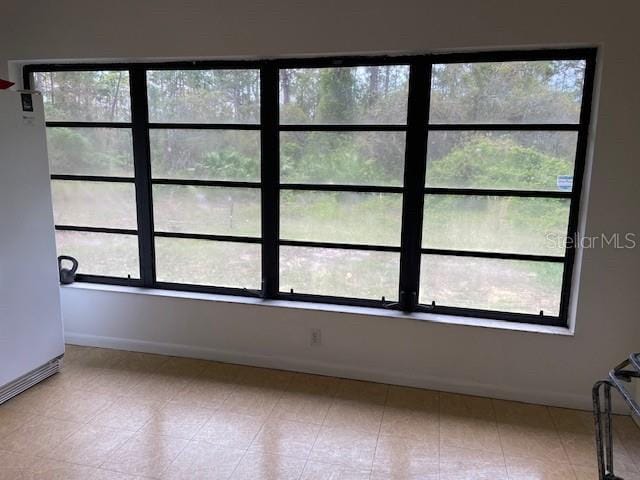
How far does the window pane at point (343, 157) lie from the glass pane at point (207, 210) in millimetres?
325

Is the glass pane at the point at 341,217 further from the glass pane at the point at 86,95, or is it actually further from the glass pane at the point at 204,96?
the glass pane at the point at 86,95

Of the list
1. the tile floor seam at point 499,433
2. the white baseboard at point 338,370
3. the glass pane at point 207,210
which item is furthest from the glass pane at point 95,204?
the tile floor seam at point 499,433

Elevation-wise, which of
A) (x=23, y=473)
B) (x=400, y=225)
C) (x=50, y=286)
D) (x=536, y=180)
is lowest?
(x=23, y=473)

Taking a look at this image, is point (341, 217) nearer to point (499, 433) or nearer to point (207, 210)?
point (207, 210)

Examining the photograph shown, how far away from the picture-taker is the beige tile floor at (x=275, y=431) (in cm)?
206

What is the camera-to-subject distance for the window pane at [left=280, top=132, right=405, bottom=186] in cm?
272

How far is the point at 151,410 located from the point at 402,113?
2157 millimetres

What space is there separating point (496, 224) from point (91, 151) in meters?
2.66

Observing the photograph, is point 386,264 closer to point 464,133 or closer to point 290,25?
point 464,133

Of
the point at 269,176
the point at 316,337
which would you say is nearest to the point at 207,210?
the point at 269,176

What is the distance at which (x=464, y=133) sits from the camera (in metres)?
2.59

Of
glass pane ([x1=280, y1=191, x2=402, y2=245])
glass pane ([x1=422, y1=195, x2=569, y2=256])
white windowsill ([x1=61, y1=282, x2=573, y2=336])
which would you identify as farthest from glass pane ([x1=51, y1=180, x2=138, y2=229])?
glass pane ([x1=422, y1=195, x2=569, y2=256])

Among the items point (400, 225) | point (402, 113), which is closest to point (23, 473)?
point (400, 225)

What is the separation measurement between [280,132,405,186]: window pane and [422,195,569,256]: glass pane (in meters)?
0.32
